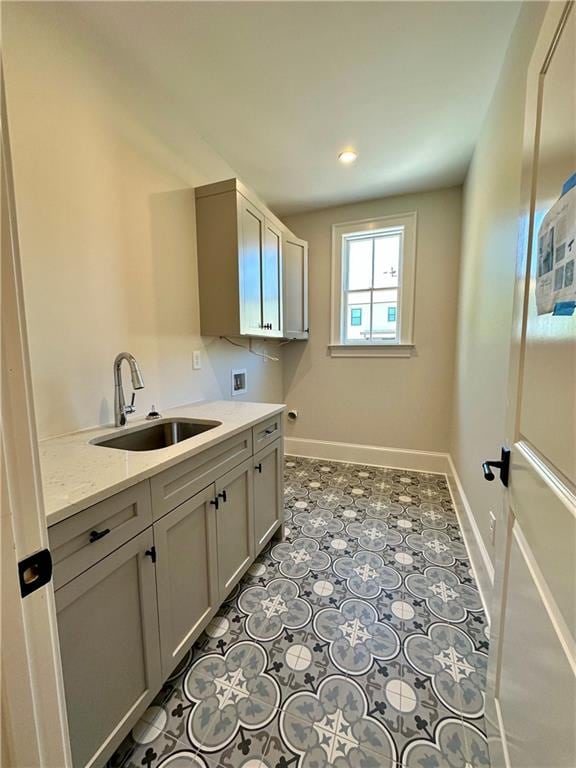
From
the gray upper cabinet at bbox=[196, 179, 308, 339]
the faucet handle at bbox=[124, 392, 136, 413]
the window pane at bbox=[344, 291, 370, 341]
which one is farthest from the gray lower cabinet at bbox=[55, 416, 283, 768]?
the window pane at bbox=[344, 291, 370, 341]

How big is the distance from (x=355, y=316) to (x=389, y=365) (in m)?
0.63

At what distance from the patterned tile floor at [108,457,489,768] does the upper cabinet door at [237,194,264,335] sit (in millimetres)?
1538

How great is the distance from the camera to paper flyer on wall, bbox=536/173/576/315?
0.52m

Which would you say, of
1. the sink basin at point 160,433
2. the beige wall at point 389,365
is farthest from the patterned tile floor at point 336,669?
the beige wall at point 389,365

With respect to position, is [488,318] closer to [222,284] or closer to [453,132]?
[453,132]

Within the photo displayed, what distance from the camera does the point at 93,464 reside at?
3.43ft

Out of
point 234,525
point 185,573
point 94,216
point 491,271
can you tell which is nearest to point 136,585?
point 185,573

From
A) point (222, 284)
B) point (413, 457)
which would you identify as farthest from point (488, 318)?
point (413, 457)

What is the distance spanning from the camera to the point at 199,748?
1030 millimetres

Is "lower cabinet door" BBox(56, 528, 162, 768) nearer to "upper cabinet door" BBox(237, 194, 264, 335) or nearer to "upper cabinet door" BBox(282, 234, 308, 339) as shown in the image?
"upper cabinet door" BBox(237, 194, 264, 335)

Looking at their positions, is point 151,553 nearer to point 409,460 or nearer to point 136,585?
point 136,585

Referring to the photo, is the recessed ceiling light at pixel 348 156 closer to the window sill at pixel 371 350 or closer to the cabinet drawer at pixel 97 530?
the window sill at pixel 371 350

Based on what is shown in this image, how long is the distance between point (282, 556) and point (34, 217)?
209 centimetres

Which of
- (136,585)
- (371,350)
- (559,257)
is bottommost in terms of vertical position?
(136,585)
